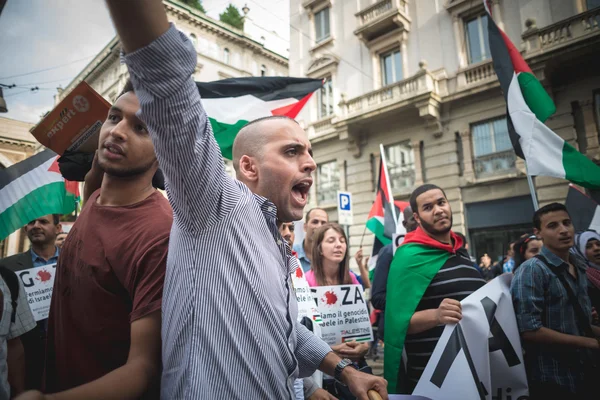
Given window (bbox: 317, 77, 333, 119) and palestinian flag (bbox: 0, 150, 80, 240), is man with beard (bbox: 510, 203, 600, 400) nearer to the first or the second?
palestinian flag (bbox: 0, 150, 80, 240)

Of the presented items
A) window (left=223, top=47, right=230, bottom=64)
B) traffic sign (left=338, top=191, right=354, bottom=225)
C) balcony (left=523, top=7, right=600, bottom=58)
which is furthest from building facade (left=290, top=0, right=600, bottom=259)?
window (left=223, top=47, right=230, bottom=64)

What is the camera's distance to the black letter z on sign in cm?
242

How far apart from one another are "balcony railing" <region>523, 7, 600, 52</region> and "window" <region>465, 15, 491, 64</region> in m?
1.35

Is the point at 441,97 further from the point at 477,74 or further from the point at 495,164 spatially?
the point at 495,164

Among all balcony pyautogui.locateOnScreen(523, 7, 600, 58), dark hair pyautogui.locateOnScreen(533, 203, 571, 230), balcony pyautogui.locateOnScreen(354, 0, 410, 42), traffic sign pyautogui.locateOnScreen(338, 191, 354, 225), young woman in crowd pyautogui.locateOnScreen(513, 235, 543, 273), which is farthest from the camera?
balcony pyautogui.locateOnScreen(354, 0, 410, 42)

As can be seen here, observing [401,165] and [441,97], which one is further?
[401,165]

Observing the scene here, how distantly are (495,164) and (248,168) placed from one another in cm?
1182

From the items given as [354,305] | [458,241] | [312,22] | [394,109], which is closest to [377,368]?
[354,305]

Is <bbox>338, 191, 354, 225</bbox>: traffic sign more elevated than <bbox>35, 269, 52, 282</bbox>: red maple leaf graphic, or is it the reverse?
<bbox>338, 191, 354, 225</bbox>: traffic sign

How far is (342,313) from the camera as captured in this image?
10.0ft

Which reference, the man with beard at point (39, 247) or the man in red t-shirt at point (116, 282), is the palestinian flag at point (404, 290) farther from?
the man with beard at point (39, 247)

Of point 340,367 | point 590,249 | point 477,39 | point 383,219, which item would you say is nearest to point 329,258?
point 340,367

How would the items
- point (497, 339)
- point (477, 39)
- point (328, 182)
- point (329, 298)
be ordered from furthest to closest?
point (328, 182) < point (477, 39) < point (329, 298) < point (497, 339)

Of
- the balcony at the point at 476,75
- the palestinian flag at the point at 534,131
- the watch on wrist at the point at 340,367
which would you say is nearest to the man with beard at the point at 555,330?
the palestinian flag at the point at 534,131
